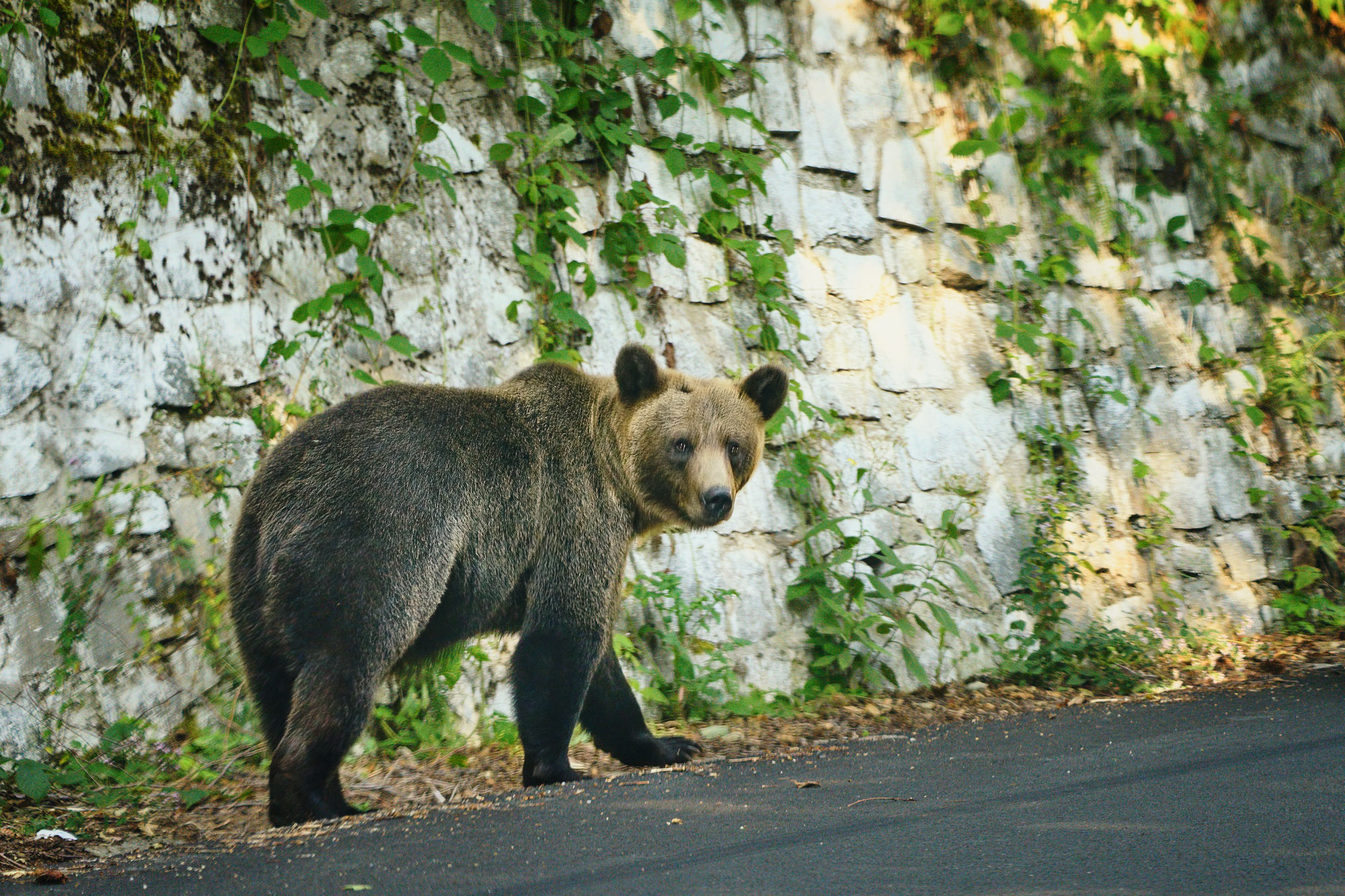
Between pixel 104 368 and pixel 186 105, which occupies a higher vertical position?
pixel 186 105

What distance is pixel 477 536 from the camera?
3689 millimetres

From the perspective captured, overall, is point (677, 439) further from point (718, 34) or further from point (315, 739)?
point (718, 34)

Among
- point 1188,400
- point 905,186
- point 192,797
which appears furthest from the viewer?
point 1188,400

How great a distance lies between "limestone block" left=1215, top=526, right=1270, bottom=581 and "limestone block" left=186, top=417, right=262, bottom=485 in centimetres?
593

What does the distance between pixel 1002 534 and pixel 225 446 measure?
4.31m

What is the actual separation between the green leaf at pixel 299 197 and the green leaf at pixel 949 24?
4.40 metres

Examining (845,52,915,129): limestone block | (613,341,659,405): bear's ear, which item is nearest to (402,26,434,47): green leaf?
(613,341,659,405): bear's ear

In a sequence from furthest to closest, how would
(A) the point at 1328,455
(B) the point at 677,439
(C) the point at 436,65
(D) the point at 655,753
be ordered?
(A) the point at 1328,455, (C) the point at 436,65, (B) the point at 677,439, (D) the point at 655,753

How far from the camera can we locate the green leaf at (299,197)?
4566mm

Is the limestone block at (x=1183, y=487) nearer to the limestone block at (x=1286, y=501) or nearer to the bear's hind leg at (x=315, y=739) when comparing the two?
the limestone block at (x=1286, y=501)

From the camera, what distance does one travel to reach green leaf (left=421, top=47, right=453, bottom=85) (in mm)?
4816

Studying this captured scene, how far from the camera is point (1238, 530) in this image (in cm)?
693

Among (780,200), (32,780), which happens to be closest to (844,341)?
(780,200)

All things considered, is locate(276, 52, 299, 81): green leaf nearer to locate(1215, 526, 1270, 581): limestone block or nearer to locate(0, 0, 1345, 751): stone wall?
locate(0, 0, 1345, 751): stone wall
